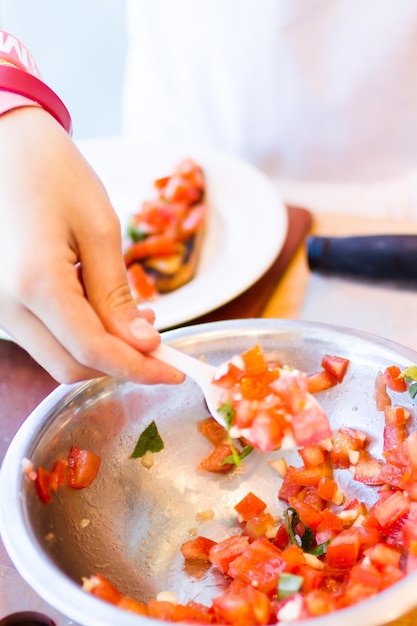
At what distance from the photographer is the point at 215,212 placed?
5.89 feet

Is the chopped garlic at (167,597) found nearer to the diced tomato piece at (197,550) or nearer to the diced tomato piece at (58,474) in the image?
the diced tomato piece at (197,550)

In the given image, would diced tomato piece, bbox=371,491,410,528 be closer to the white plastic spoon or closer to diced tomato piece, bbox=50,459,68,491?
the white plastic spoon

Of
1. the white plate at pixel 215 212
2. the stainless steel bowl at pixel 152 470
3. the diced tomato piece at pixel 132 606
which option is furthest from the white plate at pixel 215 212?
the diced tomato piece at pixel 132 606

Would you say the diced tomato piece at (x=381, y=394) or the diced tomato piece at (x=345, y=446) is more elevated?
the diced tomato piece at (x=381, y=394)

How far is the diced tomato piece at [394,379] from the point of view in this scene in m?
1.03

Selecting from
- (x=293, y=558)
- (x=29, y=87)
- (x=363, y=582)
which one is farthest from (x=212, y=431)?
(x=29, y=87)

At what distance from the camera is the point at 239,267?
1514mm

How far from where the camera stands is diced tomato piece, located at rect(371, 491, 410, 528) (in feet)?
3.04

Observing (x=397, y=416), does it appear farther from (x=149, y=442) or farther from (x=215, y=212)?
(x=215, y=212)

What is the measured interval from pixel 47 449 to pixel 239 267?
645 mm

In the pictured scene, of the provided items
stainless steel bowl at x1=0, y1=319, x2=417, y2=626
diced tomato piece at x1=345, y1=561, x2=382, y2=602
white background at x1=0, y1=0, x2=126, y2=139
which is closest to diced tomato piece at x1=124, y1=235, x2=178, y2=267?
stainless steel bowl at x1=0, y1=319, x2=417, y2=626

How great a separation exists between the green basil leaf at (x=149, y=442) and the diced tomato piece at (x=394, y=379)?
0.34 meters

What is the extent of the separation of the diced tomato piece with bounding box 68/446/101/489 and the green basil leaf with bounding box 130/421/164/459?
0.07m

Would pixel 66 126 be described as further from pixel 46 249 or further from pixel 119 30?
pixel 119 30
